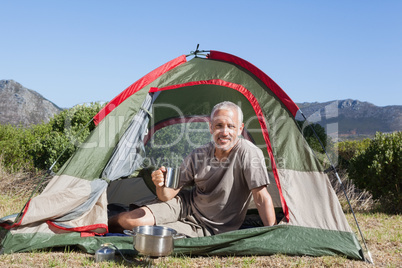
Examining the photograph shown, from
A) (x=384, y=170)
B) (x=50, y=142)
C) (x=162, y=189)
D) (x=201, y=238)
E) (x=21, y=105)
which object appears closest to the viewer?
(x=201, y=238)

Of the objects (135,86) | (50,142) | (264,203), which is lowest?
(264,203)

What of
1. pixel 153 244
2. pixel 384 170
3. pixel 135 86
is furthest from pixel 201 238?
pixel 384 170

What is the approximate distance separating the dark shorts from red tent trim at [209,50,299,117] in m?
1.24

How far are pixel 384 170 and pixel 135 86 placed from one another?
352cm

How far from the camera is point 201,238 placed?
9.58 feet

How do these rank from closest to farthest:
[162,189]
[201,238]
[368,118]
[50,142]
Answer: [201,238]
[162,189]
[50,142]
[368,118]

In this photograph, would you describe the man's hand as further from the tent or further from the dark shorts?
the tent

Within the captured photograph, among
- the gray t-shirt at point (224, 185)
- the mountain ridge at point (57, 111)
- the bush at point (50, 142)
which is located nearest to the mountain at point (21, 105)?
the mountain ridge at point (57, 111)

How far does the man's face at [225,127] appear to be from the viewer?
3.08 meters

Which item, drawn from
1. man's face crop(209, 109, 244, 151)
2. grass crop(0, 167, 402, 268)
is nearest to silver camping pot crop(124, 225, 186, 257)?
grass crop(0, 167, 402, 268)

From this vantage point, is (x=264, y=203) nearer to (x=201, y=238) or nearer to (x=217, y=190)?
(x=217, y=190)

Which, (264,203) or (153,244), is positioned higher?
(264,203)

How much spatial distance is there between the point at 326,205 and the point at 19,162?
5.68 meters

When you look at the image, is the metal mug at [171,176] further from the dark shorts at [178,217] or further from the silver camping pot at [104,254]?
the silver camping pot at [104,254]
